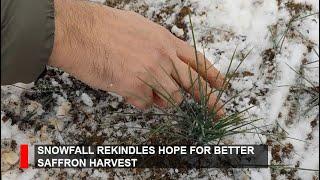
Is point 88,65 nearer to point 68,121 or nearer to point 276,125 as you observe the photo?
point 68,121

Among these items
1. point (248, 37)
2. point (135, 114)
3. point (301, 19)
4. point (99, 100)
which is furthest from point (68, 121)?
point (301, 19)

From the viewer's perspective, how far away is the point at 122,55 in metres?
1.78

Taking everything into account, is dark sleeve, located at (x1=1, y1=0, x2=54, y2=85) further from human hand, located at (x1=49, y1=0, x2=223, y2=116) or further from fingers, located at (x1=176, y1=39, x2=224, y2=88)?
fingers, located at (x1=176, y1=39, x2=224, y2=88)

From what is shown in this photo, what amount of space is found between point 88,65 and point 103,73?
6 centimetres

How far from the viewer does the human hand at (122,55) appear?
1762mm

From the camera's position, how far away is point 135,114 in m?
1.94

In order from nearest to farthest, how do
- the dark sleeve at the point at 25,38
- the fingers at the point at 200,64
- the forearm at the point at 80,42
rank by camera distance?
the dark sleeve at the point at 25,38 → the forearm at the point at 80,42 → the fingers at the point at 200,64

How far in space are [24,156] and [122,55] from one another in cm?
58

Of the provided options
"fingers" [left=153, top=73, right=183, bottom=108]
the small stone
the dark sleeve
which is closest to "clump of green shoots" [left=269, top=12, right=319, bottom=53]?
"fingers" [left=153, top=73, right=183, bottom=108]

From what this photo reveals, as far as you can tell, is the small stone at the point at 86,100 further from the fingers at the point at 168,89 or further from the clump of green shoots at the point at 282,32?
the clump of green shoots at the point at 282,32

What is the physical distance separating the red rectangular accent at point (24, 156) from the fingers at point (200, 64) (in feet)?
2.39

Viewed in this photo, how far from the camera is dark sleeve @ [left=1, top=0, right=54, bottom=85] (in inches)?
61.4

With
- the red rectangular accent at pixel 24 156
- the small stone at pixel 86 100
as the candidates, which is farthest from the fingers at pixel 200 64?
the red rectangular accent at pixel 24 156

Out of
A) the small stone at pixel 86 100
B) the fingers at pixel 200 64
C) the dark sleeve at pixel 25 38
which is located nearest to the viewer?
the dark sleeve at pixel 25 38
